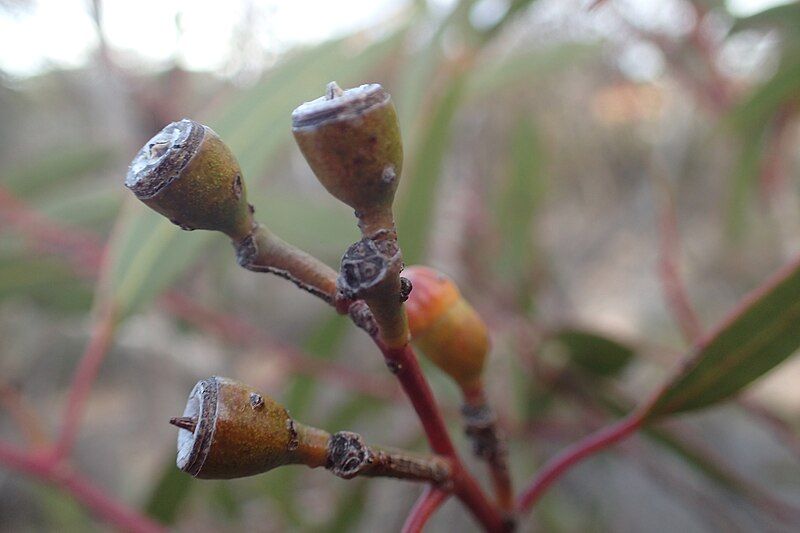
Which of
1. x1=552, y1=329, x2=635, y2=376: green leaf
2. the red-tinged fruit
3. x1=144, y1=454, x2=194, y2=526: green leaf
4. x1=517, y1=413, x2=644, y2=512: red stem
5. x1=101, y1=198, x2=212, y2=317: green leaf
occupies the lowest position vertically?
x1=552, y1=329, x2=635, y2=376: green leaf

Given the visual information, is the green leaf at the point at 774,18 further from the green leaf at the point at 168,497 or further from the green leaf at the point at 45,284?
the green leaf at the point at 45,284

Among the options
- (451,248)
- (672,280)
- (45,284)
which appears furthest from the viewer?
(451,248)

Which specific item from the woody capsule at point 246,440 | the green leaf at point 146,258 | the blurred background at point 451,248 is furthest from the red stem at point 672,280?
the woody capsule at point 246,440

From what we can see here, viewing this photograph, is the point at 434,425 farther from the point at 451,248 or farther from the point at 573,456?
the point at 451,248

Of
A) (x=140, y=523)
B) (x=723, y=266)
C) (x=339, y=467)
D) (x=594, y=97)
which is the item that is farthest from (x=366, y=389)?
(x=594, y=97)

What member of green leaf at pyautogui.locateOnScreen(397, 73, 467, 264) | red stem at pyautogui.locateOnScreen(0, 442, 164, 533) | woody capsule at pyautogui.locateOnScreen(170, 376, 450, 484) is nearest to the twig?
green leaf at pyautogui.locateOnScreen(397, 73, 467, 264)

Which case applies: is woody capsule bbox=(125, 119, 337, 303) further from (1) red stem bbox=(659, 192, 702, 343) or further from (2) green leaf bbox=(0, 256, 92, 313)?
(2) green leaf bbox=(0, 256, 92, 313)

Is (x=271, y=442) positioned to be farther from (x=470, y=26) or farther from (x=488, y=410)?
(x=470, y=26)

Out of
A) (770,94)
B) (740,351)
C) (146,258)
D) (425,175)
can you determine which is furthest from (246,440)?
(770,94)
